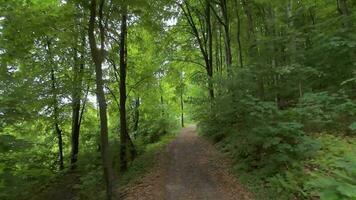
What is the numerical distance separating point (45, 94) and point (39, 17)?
12.4ft

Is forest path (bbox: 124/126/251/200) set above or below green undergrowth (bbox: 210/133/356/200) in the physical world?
below

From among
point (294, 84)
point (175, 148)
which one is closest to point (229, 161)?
point (294, 84)

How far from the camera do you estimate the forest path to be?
29.6 feet

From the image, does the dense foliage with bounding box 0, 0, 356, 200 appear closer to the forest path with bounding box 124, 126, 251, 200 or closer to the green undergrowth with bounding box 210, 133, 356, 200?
the green undergrowth with bounding box 210, 133, 356, 200

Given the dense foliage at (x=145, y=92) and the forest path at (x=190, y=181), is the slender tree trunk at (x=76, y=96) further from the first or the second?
the forest path at (x=190, y=181)

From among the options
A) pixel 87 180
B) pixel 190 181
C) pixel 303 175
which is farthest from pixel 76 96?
pixel 303 175

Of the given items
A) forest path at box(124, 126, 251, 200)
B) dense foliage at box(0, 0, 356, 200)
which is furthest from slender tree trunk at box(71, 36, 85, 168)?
forest path at box(124, 126, 251, 200)

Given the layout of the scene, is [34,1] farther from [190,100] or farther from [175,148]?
[175,148]

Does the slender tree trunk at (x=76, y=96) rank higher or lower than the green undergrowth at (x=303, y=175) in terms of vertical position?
higher

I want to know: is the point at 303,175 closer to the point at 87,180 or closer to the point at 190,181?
the point at 190,181

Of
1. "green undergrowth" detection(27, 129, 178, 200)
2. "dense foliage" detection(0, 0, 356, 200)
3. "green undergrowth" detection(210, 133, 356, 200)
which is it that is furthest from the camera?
"green undergrowth" detection(27, 129, 178, 200)

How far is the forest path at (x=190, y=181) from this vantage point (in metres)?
9.01

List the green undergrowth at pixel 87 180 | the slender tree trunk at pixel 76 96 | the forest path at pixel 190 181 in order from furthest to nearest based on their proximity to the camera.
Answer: the slender tree trunk at pixel 76 96, the green undergrowth at pixel 87 180, the forest path at pixel 190 181

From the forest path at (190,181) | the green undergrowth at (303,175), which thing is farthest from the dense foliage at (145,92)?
the forest path at (190,181)
